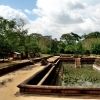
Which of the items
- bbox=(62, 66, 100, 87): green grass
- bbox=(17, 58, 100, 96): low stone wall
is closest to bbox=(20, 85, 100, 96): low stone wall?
bbox=(17, 58, 100, 96): low stone wall

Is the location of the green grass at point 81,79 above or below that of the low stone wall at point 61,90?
below

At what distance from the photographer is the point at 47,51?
7250cm

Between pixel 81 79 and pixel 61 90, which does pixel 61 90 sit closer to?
pixel 61 90

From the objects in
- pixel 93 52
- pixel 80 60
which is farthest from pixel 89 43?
pixel 80 60

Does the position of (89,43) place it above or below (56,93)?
above

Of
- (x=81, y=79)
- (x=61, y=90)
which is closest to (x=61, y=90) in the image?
(x=61, y=90)

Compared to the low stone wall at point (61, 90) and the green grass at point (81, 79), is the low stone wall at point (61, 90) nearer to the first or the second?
the low stone wall at point (61, 90)

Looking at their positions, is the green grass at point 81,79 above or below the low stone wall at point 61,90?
below

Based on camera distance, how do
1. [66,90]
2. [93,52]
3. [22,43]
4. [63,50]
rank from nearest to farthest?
[66,90], [22,43], [93,52], [63,50]

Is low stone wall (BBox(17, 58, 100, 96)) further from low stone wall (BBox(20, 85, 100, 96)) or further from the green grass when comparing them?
the green grass

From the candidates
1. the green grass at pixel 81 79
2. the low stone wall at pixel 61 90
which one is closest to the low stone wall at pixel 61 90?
the low stone wall at pixel 61 90

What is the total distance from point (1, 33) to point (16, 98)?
16581mm

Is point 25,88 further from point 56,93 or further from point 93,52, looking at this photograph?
point 93,52

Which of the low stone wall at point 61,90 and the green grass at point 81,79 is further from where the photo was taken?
the green grass at point 81,79
